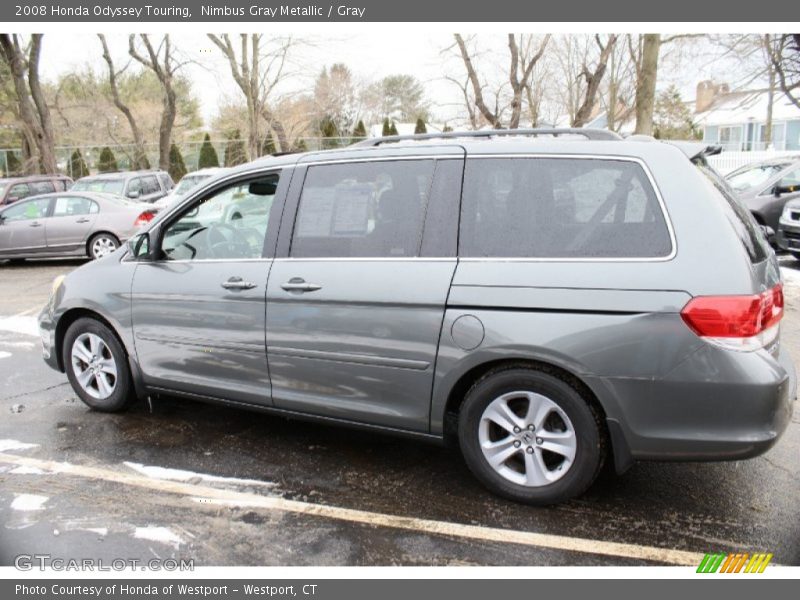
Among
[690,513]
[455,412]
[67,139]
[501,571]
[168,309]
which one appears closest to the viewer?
[501,571]

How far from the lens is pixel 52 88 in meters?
40.0

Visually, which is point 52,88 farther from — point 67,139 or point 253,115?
point 253,115

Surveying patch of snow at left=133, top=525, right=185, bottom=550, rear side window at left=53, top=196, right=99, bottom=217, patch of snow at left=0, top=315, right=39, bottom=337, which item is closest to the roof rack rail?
patch of snow at left=133, top=525, right=185, bottom=550

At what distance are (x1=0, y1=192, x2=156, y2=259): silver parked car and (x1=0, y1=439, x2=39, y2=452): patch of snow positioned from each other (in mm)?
8409

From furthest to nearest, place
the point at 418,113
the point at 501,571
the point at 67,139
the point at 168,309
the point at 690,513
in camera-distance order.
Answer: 1. the point at 418,113
2. the point at 67,139
3. the point at 168,309
4. the point at 690,513
5. the point at 501,571

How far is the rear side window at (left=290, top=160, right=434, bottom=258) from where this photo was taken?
3557mm

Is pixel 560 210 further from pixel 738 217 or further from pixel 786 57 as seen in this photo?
pixel 786 57

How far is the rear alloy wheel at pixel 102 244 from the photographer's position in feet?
40.0

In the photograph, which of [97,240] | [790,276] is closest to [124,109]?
[97,240]

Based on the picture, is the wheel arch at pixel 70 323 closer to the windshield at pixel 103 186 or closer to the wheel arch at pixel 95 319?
the wheel arch at pixel 95 319

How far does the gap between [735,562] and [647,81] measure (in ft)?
40.7

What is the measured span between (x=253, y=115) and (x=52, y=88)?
24.5 m

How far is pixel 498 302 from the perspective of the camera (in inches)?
126

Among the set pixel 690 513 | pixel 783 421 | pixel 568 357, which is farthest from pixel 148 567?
pixel 783 421
